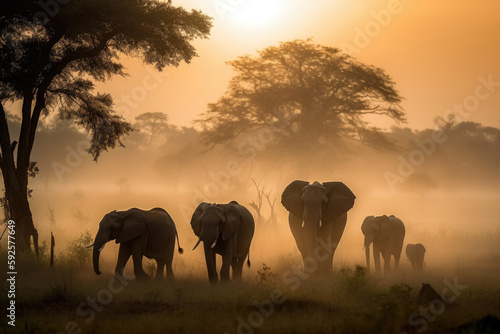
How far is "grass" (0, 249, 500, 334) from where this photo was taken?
10.7 metres

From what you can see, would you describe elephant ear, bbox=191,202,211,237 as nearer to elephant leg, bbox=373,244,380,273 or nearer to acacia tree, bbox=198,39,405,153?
elephant leg, bbox=373,244,380,273

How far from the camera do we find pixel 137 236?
50.4ft

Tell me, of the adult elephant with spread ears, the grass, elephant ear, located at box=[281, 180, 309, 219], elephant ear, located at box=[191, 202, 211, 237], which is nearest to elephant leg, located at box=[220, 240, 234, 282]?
the grass

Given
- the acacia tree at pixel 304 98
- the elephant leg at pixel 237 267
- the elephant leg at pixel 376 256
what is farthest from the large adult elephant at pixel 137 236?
the acacia tree at pixel 304 98

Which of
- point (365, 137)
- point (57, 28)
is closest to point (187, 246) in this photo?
point (57, 28)

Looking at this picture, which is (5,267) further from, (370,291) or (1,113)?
(370,291)

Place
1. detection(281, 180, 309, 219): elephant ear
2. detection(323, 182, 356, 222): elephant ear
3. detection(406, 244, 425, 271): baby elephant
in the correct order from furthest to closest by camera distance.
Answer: detection(406, 244, 425, 271): baby elephant → detection(281, 180, 309, 219): elephant ear → detection(323, 182, 356, 222): elephant ear

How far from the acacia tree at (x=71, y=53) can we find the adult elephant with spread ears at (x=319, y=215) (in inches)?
289

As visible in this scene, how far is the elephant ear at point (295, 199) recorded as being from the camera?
57.9 feet

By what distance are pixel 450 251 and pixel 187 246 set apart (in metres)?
11.6

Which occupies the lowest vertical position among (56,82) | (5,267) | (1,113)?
(5,267)

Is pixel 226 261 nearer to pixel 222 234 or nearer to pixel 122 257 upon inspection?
pixel 222 234

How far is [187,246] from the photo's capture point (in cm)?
2514

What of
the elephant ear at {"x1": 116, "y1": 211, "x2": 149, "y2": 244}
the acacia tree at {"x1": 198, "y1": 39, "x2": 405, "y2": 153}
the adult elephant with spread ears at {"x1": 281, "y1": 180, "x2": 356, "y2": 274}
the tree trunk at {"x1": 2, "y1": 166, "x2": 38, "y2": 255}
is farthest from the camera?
the acacia tree at {"x1": 198, "y1": 39, "x2": 405, "y2": 153}
